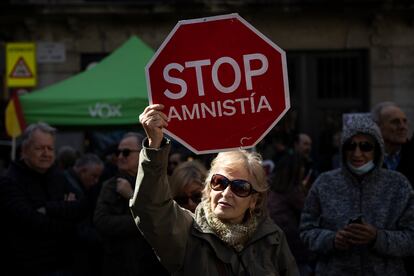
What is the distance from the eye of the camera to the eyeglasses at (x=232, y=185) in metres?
3.88

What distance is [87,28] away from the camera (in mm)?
17375

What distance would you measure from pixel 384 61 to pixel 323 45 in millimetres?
1184

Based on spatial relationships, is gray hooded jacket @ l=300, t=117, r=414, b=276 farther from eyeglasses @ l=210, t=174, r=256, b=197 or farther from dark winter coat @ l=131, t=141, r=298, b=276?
eyeglasses @ l=210, t=174, r=256, b=197

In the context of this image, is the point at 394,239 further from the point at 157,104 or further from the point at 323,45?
the point at 323,45

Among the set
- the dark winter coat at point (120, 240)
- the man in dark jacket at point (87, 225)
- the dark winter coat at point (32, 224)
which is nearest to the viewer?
the dark winter coat at point (120, 240)

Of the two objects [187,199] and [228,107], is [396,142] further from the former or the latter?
[228,107]

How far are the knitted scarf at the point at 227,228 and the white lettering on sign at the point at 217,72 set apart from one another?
49 cm

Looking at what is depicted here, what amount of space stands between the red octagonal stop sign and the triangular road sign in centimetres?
866

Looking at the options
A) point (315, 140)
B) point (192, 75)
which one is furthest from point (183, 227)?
point (315, 140)

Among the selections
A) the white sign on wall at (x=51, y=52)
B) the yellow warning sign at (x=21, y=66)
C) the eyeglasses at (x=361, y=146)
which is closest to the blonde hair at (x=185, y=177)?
the eyeglasses at (x=361, y=146)

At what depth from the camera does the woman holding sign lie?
3.55 meters

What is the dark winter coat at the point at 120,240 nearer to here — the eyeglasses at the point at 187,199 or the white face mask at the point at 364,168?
the eyeglasses at the point at 187,199

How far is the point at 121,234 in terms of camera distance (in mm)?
5875

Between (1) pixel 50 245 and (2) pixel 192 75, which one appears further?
(1) pixel 50 245
